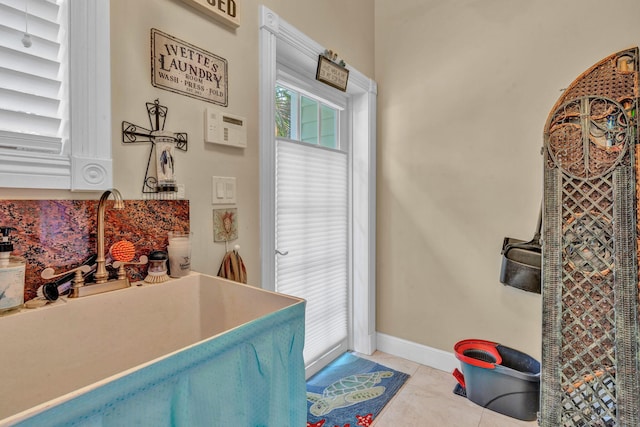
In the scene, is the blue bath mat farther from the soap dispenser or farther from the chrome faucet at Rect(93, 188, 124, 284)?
the soap dispenser

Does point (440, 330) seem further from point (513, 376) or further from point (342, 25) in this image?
point (342, 25)

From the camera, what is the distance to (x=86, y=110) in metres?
0.95

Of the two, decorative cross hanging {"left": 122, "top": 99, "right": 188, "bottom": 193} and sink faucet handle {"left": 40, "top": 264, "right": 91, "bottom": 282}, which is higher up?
decorative cross hanging {"left": 122, "top": 99, "right": 188, "bottom": 193}

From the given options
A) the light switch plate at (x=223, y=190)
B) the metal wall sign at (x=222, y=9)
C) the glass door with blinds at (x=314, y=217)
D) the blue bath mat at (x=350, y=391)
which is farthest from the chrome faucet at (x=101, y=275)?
the blue bath mat at (x=350, y=391)

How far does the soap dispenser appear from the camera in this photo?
764 millimetres

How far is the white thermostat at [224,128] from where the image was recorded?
1.30m

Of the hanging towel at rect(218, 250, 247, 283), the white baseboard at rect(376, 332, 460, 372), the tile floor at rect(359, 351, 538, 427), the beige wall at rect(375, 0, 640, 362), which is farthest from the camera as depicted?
the white baseboard at rect(376, 332, 460, 372)

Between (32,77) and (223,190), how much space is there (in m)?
0.70

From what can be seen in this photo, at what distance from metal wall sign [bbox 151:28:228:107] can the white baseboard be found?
2.17m

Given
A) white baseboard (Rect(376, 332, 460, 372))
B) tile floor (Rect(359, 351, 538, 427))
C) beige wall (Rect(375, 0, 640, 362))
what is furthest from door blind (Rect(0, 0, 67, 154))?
white baseboard (Rect(376, 332, 460, 372))

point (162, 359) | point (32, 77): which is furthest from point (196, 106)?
point (162, 359)

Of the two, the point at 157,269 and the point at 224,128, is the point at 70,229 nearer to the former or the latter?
the point at 157,269

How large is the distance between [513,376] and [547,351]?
0.28m

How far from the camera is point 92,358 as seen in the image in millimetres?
877
